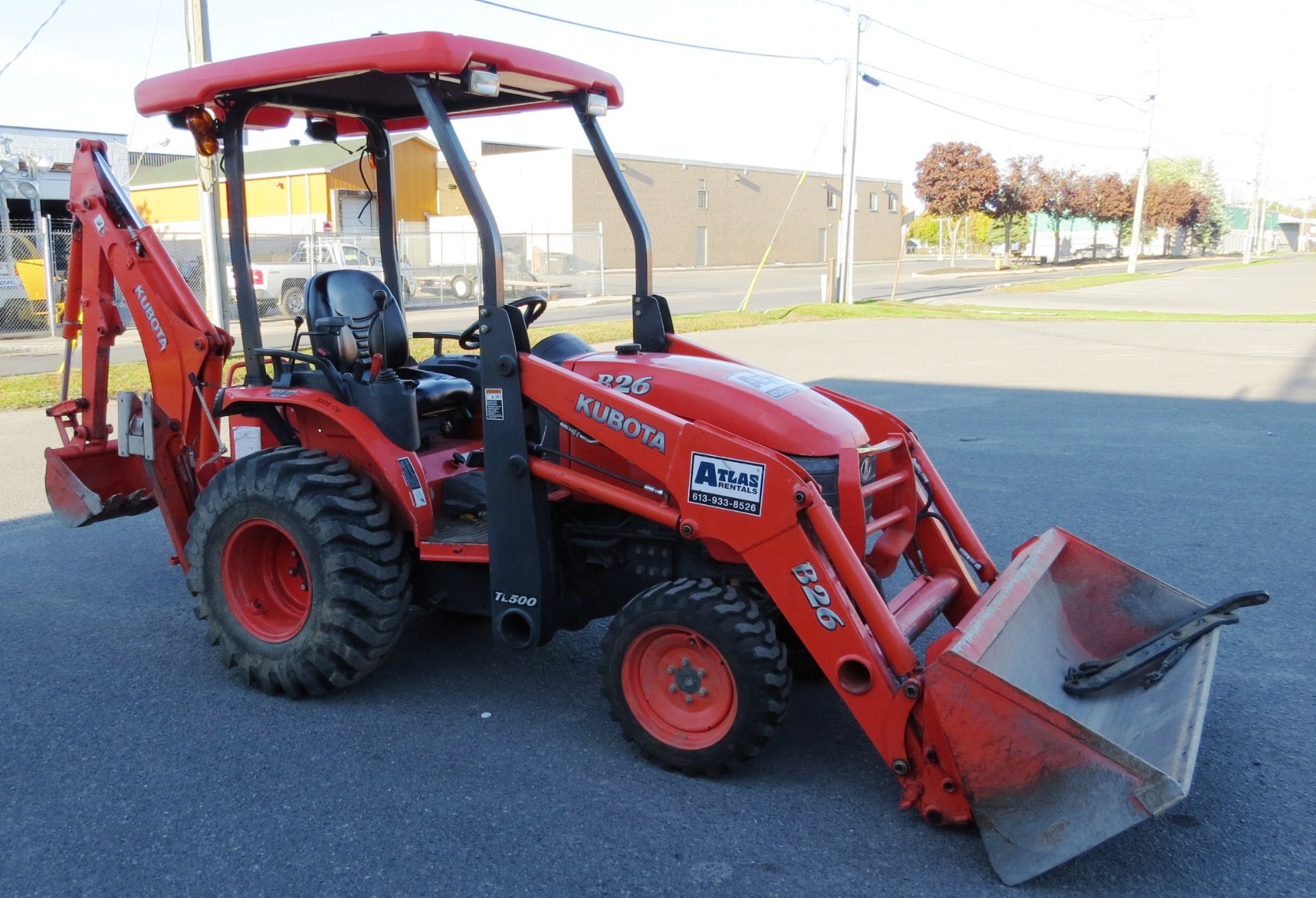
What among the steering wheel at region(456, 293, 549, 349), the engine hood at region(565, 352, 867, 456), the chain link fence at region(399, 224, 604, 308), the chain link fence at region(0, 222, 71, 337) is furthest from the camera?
the chain link fence at region(399, 224, 604, 308)

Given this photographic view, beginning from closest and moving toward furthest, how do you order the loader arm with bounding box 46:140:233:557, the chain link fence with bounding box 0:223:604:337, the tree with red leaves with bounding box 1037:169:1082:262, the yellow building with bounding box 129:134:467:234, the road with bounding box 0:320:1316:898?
the road with bounding box 0:320:1316:898
the loader arm with bounding box 46:140:233:557
the chain link fence with bounding box 0:223:604:337
the yellow building with bounding box 129:134:467:234
the tree with red leaves with bounding box 1037:169:1082:262

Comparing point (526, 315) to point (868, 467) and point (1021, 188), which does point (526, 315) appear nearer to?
point (868, 467)

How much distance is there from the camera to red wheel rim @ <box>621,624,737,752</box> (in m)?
3.57

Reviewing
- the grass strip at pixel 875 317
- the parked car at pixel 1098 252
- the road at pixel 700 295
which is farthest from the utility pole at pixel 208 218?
the parked car at pixel 1098 252

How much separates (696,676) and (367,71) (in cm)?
248

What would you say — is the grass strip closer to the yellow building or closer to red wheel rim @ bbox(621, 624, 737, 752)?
red wheel rim @ bbox(621, 624, 737, 752)

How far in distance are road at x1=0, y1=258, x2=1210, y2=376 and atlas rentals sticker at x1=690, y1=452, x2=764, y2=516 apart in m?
13.6

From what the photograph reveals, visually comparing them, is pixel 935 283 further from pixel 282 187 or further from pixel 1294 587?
pixel 1294 587

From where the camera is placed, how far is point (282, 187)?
37.6 m

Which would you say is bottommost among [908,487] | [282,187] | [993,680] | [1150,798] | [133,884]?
[133,884]

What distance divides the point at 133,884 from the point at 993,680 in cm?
249

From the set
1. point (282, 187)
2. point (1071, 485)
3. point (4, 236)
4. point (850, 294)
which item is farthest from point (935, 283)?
point (1071, 485)

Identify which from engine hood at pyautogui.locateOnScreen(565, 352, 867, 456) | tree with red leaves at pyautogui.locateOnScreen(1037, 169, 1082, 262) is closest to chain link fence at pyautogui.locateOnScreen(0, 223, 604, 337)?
engine hood at pyautogui.locateOnScreen(565, 352, 867, 456)

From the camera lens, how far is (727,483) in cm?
351
